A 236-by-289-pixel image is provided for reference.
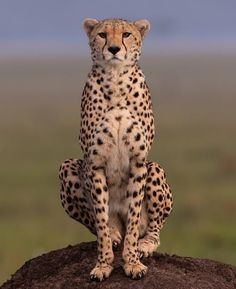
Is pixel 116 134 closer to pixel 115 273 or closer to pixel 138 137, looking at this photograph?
pixel 138 137

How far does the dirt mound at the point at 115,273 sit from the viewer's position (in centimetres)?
656

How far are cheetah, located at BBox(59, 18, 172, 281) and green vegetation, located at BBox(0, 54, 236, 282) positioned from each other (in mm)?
6206

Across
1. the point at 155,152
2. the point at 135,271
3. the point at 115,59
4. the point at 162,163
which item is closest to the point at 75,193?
the point at 135,271

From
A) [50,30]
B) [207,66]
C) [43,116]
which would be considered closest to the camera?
[43,116]

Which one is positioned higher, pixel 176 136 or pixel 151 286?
pixel 151 286

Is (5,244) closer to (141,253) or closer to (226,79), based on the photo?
(141,253)

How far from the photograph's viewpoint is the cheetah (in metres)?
6.54

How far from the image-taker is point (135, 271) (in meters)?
6.54

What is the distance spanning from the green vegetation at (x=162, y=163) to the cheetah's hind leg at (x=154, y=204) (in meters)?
5.82

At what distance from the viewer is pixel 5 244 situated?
15.9m

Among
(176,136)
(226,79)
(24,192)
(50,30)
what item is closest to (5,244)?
(24,192)

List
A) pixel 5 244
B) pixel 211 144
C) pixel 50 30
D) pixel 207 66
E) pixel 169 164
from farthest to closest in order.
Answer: pixel 50 30
pixel 207 66
pixel 211 144
pixel 169 164
pixel 5 244

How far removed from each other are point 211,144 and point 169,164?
4.57 metres

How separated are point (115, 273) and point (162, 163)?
1781 centimetres
